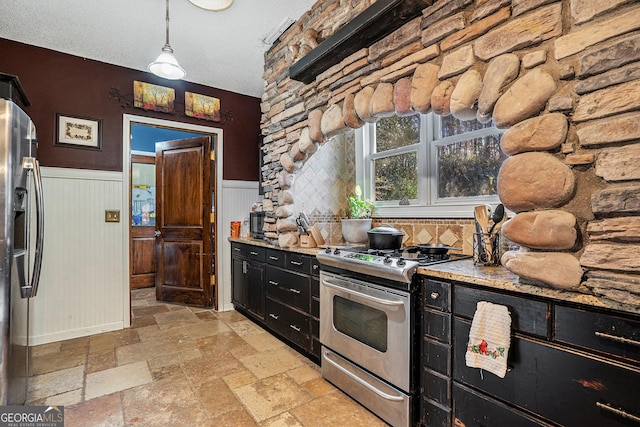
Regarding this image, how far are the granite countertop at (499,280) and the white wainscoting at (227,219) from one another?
2.91 meters

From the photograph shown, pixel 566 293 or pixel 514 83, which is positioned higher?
pixel 514 83

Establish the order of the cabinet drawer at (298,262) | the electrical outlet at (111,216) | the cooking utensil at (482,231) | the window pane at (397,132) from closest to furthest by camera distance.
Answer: the cooking utensil at (482,231) → the cabinet drawer at (298,262) → the window pane at (397,132) → the electrical outlet at (111,216)

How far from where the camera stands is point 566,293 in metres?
1.17

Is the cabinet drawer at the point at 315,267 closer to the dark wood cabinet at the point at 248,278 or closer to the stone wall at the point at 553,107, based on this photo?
the dark wood cabinet at the point at 248,278

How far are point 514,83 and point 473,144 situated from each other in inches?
39.8

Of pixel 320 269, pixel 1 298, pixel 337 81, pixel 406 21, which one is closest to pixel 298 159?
pixel 337 81

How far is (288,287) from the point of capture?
278 cm

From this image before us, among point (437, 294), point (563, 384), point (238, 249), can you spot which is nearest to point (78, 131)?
point (238, 249)

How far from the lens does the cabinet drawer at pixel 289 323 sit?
8.41 ft

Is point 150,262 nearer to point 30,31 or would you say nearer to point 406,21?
point 30,31

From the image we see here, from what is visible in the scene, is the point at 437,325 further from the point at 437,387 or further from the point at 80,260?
the point at 80,260

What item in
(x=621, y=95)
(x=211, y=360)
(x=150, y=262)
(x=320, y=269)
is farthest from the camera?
(x=150, y=262)

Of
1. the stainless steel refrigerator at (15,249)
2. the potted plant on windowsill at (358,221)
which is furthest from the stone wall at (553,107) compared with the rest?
the stainless steel refrigerator at (15,249)

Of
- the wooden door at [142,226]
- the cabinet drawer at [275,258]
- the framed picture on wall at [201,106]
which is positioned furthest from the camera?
the wooden door at [142,226]
